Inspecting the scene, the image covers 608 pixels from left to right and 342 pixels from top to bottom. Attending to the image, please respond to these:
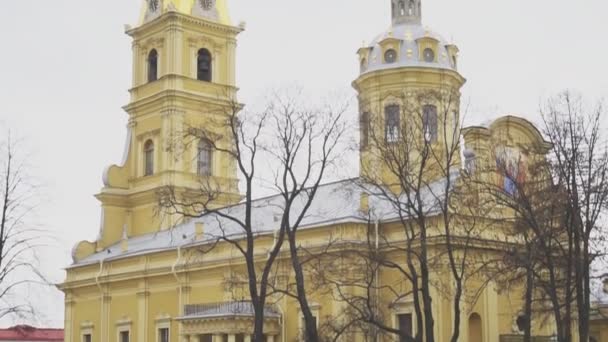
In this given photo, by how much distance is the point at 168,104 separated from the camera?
60281 millimetres

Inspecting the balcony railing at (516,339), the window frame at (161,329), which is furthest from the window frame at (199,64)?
the balcony railing at (516,339)

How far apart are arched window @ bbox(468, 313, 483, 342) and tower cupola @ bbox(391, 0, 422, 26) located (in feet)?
61.4

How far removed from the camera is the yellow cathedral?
42562mm

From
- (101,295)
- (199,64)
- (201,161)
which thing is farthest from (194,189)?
(199,64)

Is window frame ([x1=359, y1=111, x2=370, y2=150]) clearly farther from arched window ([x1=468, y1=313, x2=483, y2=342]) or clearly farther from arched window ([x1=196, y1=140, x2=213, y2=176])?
arched window ([x1=196, y1=140, x2=213, y2=176])

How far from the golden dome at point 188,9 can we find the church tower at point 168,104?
0.19 feet

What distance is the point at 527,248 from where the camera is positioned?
28500 mm

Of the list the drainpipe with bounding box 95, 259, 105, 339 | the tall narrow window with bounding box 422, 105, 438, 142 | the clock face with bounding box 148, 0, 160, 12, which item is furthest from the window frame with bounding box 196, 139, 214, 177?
the tall narrow window with bounding box 422, 105, 438, 142

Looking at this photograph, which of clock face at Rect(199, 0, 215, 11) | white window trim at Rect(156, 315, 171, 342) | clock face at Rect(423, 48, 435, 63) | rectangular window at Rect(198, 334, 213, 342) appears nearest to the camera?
rectangular window at Rect(198, 334, 213, 342)

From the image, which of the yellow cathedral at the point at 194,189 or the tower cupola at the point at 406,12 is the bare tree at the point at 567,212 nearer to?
the yellow cathedral at the point at 194,189

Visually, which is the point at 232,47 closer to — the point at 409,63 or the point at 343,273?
the point at 409,63

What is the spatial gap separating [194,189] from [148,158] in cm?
460

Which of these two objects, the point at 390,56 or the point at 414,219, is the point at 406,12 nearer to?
the point at 390,56

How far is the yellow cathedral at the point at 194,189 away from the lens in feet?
140
